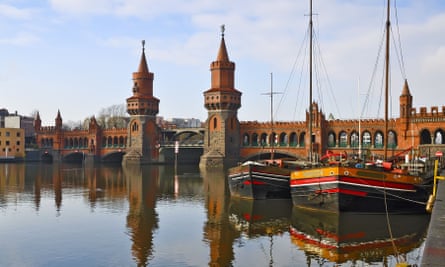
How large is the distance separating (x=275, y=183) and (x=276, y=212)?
418 centimetres

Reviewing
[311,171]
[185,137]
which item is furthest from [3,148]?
[311,171]

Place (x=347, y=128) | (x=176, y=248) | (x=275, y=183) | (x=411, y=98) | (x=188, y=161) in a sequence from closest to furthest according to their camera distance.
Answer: (x=176, y=248)
(x=275, y=183)
(x=411, y=98)
(x=347, y=128)
(x=188, y=161)

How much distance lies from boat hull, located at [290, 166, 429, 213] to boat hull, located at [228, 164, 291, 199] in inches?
205

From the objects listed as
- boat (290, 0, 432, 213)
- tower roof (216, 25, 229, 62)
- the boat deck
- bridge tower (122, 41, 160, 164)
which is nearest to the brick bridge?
bridge tower (122, 41, 160, 164)

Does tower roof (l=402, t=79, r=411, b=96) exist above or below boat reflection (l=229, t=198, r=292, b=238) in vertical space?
above

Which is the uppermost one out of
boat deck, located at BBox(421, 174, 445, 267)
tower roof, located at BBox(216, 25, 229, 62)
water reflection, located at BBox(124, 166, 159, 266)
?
tower roof, located at BBox(216, 25, 229, 62)

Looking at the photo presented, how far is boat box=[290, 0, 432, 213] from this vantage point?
25797mm

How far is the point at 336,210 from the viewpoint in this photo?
26.5m

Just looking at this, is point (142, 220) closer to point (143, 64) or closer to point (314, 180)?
point (314, 180)

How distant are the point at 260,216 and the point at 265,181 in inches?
208

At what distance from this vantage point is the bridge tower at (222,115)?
78.8 meters

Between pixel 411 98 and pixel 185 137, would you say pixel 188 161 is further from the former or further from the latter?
pixel 411 98

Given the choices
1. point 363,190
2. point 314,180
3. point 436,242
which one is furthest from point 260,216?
point 436,242

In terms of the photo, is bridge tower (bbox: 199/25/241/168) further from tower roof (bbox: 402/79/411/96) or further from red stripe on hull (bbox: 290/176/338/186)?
red stripe on hull (bbox: 290/176/338/186)
